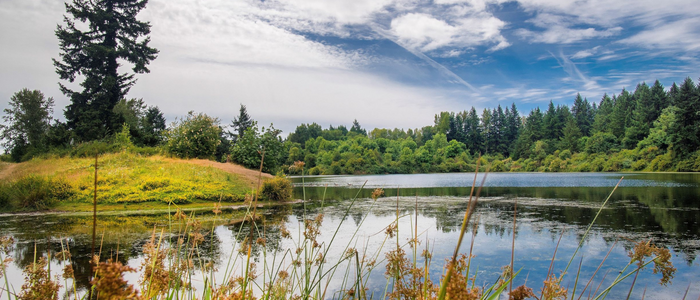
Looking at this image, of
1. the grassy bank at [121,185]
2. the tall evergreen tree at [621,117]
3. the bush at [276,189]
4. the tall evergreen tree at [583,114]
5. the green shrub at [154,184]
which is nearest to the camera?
the grassy bank at [121,185]

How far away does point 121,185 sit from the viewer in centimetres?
1213

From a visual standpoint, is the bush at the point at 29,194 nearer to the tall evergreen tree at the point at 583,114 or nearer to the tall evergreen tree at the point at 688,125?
the tall evergreen tree at the point at 688,125

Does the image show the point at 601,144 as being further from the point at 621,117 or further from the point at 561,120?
the point at 561,120

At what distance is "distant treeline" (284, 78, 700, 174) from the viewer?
35000 millimetres

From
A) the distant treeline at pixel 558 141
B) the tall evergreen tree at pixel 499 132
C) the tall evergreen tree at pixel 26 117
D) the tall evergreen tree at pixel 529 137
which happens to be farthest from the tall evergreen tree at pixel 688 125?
the tall evergreen tree at pixel 26 117

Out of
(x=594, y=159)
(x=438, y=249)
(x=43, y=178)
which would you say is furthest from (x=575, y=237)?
(x=594, y=159)

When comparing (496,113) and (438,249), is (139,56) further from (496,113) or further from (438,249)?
(496,113)

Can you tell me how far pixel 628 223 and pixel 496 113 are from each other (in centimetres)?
7118

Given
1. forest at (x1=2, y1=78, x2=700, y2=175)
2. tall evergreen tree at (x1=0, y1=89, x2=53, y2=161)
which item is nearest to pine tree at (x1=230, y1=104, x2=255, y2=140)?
forest at (x1=2, y1=78, x2=700, y2=175)

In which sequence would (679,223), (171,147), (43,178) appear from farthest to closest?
(171,147), (43,178), (679,223)

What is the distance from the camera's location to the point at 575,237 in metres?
6.88

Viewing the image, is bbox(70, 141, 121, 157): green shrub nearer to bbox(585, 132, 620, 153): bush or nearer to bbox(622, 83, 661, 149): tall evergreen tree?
bbox(585, 132, 620, 153): bush

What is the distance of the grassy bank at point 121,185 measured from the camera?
10.7m

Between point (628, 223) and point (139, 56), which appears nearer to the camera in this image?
point (628, 223)
